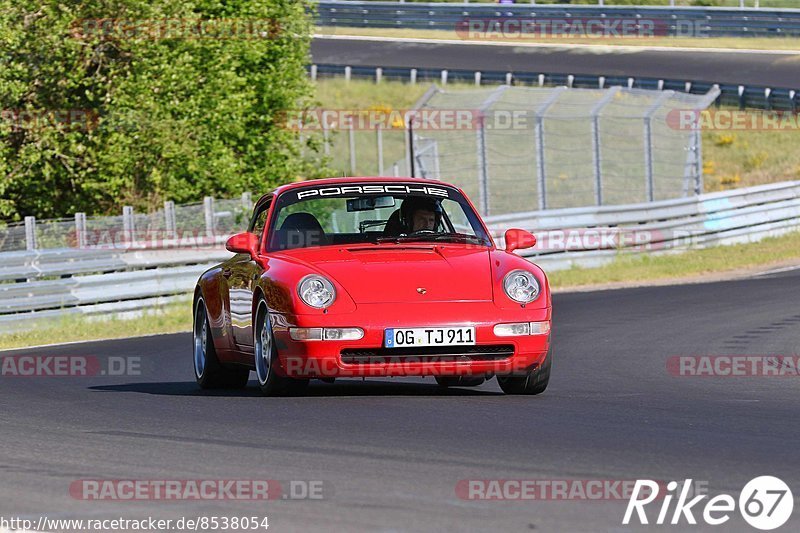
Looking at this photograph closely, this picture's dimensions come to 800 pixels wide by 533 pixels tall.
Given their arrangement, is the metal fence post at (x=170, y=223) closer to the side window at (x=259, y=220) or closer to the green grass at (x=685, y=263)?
the green grass at (x=685, y=263)

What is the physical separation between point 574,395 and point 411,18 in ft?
145

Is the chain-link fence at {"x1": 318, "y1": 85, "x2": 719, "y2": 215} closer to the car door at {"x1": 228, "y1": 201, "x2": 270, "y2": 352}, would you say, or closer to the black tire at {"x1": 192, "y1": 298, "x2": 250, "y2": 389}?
the black tire at {"x1": 192, "y1": 298, "x2": 250, "y2": 389}

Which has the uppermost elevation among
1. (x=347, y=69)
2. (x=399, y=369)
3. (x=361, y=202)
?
(x=361, y=202)

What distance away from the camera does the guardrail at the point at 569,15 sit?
46.7m

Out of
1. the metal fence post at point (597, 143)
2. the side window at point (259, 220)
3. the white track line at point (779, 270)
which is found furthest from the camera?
the metal fence post at point (597, 143)

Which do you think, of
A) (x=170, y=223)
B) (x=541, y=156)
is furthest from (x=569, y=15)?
(x=170, y=223)

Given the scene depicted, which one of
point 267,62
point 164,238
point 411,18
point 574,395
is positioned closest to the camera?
point 574,395

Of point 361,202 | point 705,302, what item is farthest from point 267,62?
point 361,202

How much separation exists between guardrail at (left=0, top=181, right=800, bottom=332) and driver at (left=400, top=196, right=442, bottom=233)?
8.73 metres

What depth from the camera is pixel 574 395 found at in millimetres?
9477

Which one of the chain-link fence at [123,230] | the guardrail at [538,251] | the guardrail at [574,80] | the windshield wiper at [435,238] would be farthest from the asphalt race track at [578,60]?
the windshield wiper at [435,238]

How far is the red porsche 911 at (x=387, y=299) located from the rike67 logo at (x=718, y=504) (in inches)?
120

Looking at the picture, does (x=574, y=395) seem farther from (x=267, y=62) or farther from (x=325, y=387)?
(x=267, y=62)

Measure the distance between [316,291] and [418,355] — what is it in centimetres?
70
